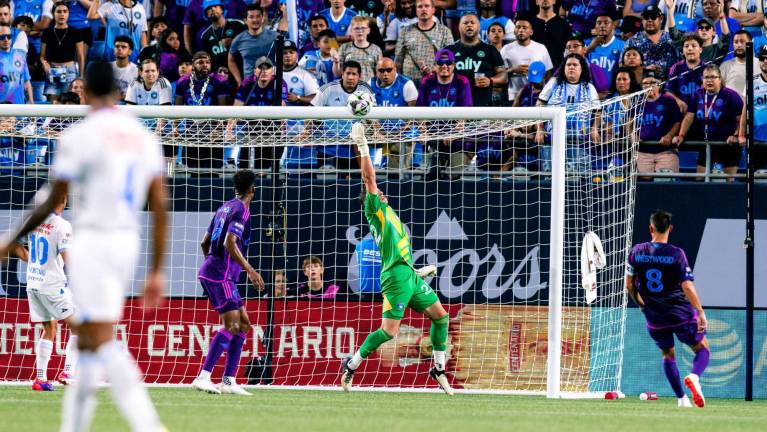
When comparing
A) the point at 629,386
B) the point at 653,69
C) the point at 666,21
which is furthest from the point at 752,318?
the point at 666,21

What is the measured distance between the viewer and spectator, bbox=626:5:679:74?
17516mm

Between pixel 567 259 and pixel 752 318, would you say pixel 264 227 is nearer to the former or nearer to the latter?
pixel 567 259

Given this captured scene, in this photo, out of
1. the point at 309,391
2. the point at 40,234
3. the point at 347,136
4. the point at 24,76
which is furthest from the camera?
the point at 24,76

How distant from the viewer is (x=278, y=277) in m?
16.3

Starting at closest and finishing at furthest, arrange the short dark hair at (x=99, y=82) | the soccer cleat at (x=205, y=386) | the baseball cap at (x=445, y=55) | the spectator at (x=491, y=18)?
the short dark hair at (x=99, y=82) < the soccer cleat at (x=205, y=386) < the baseball cap at (x=445, y=55) < the spectator at (x=491, y=18)

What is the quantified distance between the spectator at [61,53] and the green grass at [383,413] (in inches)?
237

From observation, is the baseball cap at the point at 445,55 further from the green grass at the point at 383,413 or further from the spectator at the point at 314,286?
the green grass at the point at 383,413

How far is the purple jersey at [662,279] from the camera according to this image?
1327cm

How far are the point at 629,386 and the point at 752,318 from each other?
1.91m

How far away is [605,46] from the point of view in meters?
18.0

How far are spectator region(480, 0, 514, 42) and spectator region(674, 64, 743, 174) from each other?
3205 millimetres

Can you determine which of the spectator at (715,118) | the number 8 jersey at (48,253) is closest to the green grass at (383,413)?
the number 8 jersey at (48,253)

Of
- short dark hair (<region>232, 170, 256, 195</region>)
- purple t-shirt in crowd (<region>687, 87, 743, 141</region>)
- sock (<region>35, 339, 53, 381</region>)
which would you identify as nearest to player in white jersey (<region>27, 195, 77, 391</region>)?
sock (<region>35, 339, 53, 381</region>)

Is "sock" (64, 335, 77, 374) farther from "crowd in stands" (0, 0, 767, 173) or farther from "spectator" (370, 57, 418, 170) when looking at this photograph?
"spectator" (370, 57, 418, 170)
